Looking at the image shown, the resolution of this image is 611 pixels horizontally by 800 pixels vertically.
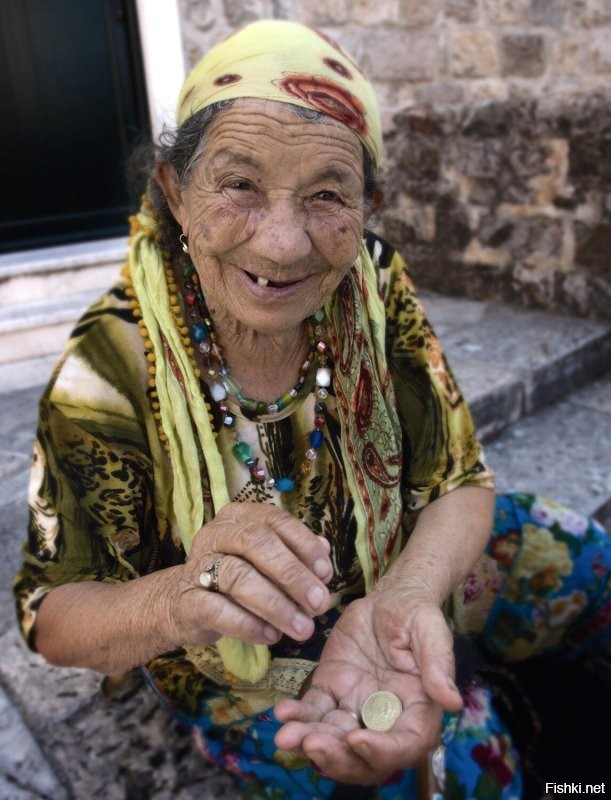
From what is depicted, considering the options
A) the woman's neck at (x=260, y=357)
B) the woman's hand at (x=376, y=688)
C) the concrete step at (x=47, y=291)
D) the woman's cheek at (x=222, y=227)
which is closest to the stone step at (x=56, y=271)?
the concrete step at (x=47, y=291)

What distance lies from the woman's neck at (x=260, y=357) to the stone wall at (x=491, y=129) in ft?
9.50

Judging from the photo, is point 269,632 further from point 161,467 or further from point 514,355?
point 514,355

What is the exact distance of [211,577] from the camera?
1097mm

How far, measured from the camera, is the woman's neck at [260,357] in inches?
57.8

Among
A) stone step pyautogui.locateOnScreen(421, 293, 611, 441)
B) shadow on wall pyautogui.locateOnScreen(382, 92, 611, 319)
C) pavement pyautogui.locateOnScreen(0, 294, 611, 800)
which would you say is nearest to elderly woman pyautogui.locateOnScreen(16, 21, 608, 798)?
pavement pyautogui.locateOnScreen(0, 294, 611, 800)

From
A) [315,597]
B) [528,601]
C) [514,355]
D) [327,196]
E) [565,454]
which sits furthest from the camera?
[514,355]

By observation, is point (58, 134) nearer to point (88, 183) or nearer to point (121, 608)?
point (88, 183)

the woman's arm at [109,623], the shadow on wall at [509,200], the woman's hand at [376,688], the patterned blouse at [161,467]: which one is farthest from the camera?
the shadow on wall at [509,200]

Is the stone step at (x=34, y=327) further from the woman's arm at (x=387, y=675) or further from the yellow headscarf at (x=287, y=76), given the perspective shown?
the woman's arm at (x=387, y=675)

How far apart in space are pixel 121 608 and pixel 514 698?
1.05 m

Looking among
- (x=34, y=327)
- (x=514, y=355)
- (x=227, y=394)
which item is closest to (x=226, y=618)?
(x=227, y=394)

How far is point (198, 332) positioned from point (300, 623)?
63cm

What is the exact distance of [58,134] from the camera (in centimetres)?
412

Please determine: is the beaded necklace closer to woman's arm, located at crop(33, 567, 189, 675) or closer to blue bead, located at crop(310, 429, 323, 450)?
blue bead, located at crop(310, 429, 323, 450)
